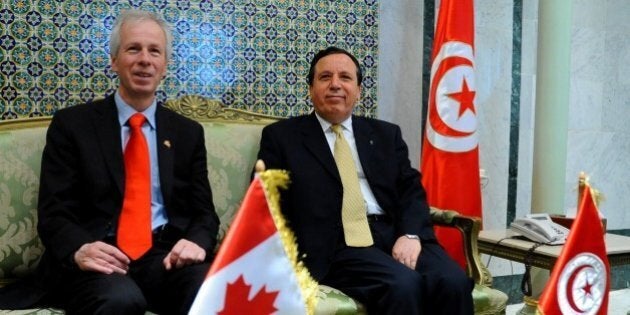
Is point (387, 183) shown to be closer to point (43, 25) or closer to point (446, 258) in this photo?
point (446, 258)

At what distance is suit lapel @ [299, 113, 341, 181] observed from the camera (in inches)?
106

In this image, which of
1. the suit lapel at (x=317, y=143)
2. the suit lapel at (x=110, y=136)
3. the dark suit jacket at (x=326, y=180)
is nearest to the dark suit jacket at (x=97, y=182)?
the suit lapel at (x=110, y=136)

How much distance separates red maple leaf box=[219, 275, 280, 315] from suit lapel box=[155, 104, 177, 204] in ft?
3.83

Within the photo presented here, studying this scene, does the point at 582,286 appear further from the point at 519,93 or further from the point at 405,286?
the point at 519,93

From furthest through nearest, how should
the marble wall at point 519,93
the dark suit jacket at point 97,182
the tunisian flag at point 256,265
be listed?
the marble wall at point 519,93, the dark suit jacket at point 97,182, the tunisian flag at point 256,265

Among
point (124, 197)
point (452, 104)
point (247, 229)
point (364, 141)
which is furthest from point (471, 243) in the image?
point (247, 229)

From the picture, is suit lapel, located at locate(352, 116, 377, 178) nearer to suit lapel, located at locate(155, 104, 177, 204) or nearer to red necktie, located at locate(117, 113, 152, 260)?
suit lapel, located at locate(155, 104, 177, 204)

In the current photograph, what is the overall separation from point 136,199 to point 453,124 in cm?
177

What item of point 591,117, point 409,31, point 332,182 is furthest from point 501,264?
point 332,182

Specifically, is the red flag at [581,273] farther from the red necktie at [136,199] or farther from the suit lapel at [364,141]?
the red necktie at [136,199]

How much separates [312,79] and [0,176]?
4.46 ft

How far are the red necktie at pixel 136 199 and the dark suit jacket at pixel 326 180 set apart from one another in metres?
0.57

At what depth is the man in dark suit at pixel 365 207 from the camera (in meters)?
2.35

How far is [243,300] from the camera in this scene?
128 centimetres
